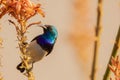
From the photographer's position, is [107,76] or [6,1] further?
[6,1]

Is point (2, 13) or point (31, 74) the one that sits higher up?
point (2, 13)

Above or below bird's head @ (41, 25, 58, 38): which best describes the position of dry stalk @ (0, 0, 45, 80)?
above

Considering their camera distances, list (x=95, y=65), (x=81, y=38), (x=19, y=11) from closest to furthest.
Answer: (x=95, y=65) < (x=19, y=11) < (x=81, y=38)

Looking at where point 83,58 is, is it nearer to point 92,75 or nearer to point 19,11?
point 92,75

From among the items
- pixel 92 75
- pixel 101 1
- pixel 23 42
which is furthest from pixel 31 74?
pixel 101 1

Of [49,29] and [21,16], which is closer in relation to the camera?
[21,16]

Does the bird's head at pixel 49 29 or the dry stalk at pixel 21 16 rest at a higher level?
the dry stalk at pixel 21 16

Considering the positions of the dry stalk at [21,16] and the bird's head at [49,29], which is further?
the bird's head at [49,29]

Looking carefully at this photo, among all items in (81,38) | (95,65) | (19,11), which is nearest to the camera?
(95,65)

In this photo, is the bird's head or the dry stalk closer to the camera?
the dry stalk

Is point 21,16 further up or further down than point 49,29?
further up

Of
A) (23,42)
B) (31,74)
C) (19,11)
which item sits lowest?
(31,74)
